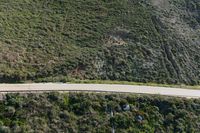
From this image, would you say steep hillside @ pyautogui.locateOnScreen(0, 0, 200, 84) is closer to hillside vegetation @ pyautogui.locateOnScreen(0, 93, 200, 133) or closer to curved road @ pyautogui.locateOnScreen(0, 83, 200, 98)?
curved road @ pyautogui.locateOnScreen(0, 83, 200, 98)

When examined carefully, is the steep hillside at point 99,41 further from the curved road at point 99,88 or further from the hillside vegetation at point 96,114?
the hillside vegetation at point 96,114

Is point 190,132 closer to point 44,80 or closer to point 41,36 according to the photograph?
point 44,80

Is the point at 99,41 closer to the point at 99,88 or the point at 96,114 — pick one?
the point at 99,88

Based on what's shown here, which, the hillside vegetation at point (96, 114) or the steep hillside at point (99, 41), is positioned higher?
the steep hillside at point (99, 41)

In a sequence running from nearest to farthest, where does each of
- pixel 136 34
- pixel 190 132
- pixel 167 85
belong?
1. pixel 190 132
2. pixel 167 85
3. pixel 136 34

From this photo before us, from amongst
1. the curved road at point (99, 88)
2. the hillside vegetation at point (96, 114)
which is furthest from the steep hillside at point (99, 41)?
the hillside vegetation at point (96, 114)

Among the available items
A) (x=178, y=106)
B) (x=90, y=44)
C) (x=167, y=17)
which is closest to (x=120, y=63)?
(x=90, y=44)

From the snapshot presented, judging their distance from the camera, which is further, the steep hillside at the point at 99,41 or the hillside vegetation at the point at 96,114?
the steep hillside at the point at 99,41
